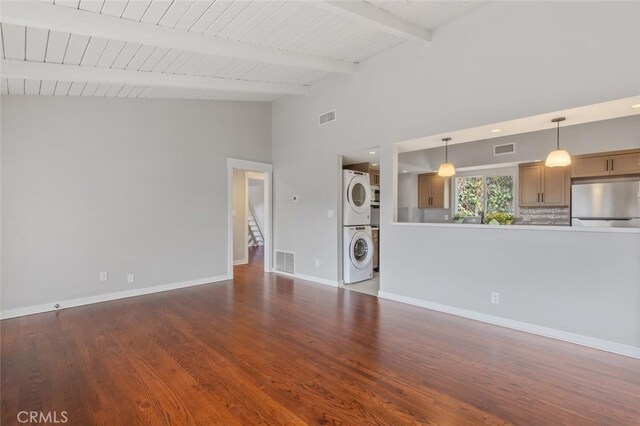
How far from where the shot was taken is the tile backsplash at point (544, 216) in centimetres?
543

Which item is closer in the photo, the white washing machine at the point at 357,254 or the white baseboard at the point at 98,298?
the white baseboard at the point at 98,298

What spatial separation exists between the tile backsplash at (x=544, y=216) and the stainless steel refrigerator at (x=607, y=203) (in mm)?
169

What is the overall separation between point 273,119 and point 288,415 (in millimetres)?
5502

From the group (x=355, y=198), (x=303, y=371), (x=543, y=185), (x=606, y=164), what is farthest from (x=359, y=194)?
(x=606, y=164)

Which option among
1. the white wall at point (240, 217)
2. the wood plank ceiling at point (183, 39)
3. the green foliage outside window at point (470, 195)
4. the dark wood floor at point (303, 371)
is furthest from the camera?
the white wall at point (240, 217)

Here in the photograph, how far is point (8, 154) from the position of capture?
3.64 metres

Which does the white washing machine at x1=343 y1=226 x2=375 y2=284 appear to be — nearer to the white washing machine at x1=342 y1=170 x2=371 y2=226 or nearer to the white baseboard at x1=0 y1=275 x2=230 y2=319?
the white washing machine at x1=342 y1=170 x2=371 y2=226

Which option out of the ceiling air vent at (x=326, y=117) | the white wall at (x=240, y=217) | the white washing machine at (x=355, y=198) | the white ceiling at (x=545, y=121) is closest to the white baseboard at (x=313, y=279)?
the white washing machine at (x=355, y=198)

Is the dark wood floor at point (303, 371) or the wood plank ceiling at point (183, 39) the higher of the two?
the wood plank ceiling at point (183, 39)

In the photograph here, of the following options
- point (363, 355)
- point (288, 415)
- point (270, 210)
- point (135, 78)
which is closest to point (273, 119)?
point (270, 210)

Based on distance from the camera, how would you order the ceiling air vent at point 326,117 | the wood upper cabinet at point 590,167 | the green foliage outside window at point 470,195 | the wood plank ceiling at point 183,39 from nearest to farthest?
the wood plank ceiling at point 183,39
the wood upper cabinet at point 590,167
the ceiling air vent at point 326,117
the green foliage outside window at point 470,195

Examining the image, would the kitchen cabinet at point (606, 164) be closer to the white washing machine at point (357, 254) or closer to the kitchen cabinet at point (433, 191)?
the kitchen cabinet at point (433, 191)

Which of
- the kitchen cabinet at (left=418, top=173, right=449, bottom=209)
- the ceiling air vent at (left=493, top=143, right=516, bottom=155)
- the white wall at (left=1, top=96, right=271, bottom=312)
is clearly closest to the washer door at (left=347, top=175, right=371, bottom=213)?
the white wall at (left=1, top=96, right=271, bottom=312)

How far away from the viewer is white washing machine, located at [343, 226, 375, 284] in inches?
205
